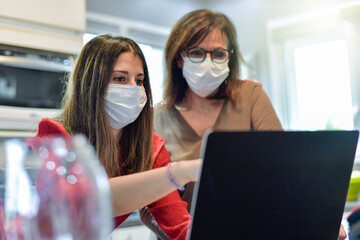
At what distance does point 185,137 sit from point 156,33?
223 centimetres

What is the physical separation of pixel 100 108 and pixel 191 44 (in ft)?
1.48

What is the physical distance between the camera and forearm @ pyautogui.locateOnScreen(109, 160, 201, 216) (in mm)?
697

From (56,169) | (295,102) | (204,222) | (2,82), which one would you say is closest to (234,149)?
(204,222)

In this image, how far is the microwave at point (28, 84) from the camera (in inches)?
85.2

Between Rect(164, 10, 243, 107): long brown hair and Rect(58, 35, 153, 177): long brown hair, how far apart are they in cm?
26

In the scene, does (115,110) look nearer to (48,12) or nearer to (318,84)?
(48,12)

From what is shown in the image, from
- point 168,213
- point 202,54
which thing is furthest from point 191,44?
point 168,213

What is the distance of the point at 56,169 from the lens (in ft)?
1.54

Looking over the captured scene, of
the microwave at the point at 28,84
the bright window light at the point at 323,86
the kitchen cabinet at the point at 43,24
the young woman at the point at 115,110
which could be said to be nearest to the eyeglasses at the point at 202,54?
the young woman at the point at 115,110

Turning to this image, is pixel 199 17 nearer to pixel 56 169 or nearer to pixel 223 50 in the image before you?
pixel 223 50

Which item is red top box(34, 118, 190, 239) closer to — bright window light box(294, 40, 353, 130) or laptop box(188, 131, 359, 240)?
laptop box(188, 131, 359, 240)

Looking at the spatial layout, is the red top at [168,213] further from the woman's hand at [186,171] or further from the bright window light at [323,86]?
the bright window light at [323,86]

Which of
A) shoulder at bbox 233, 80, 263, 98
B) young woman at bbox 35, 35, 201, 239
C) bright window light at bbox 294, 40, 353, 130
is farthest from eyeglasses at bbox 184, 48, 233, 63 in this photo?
bright window light at bbox 294, 40, 353, 130

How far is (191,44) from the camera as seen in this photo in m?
1.38
